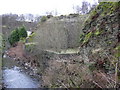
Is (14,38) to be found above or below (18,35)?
below

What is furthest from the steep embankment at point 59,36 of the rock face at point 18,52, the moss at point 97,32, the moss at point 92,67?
the moss at point 92,67

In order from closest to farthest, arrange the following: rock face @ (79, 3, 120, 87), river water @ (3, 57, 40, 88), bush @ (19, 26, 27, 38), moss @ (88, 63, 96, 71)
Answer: moss @ (88, 63, 96, 71) → rock face @ (79, 3, 120, 87) → river water @ (3, 57, 40, 88) → bush @ (19, 26, 27, 38)

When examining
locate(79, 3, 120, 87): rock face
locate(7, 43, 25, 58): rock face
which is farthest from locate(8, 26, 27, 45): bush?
locate(79, 3, 120, 87): rock face

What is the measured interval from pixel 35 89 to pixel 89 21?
5409 millimetres

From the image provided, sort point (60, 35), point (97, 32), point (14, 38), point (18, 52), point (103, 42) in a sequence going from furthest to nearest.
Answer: point (14, 38) < point (18, 52) < point (60, 35) < point (97, 32) < point (103, 42)

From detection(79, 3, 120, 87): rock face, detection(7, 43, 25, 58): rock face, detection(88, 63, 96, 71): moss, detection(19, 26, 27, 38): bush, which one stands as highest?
detection(79, 3, 120, 87): rock face

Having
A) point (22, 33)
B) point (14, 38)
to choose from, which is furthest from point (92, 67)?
point (14, 38)

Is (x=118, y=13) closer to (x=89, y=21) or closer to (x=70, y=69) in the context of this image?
(x=89, y=21)

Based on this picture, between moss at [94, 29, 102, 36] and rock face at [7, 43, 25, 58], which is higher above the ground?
moss at [94, 29, 102, 36]

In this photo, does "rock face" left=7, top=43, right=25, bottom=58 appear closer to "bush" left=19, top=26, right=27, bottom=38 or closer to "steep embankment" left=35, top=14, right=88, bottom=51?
"bush" left=19, top=26, right=27, bottom=38

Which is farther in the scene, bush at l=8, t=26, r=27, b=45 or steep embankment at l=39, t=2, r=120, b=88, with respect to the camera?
bush at l=8, t=26, r=27, b=45

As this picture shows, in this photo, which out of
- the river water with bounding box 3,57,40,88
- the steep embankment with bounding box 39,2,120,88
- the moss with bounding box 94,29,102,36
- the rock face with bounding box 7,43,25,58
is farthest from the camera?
the rock face with bounding box 7,43,25,58

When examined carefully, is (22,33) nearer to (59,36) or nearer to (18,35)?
(18,35)

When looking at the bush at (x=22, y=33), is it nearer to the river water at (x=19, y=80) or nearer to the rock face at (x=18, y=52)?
the rock face at (x=18, y=52)
